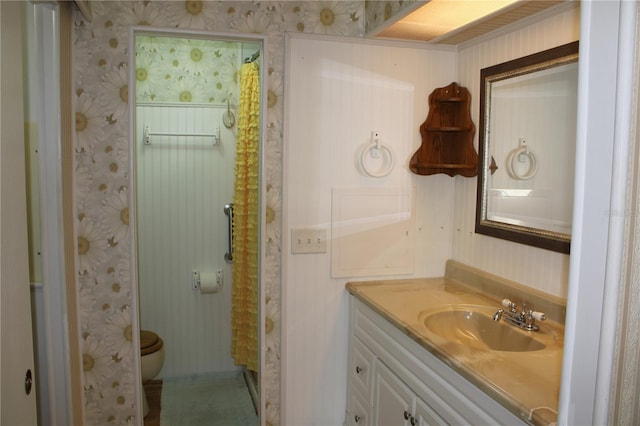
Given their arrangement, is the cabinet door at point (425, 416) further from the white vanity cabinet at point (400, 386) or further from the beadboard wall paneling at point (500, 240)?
the beadboard wall paneling at point (500, 240)

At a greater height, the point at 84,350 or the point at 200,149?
the point at 200,149

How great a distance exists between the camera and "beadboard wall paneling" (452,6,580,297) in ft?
6.05

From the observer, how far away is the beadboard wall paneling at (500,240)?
6.05 ft

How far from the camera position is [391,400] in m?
1.94

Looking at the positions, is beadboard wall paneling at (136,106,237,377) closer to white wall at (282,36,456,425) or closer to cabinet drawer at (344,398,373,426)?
white wall at (282,36,456,425)

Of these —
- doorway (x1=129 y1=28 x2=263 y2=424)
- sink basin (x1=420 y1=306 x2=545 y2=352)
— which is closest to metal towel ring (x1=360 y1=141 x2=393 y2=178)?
sink basin (x1=420 y1=306 x2=545 y2=352)

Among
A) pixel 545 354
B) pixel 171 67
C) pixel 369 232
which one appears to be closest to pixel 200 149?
pixel 171 67

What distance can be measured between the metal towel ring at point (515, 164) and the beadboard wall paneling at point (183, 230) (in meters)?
1.79

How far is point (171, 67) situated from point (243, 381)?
208 centimetres

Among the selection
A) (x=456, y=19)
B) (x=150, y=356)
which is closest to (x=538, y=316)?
(x=456, y=19)

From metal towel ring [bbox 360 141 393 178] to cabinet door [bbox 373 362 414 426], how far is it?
2.87ft

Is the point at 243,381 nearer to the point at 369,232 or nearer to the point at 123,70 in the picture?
the point at 369,232

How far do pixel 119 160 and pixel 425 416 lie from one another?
1.60 metres

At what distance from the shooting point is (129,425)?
7.58 ft
